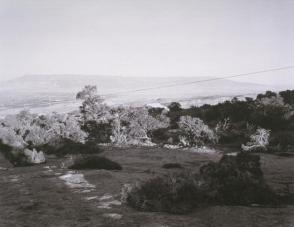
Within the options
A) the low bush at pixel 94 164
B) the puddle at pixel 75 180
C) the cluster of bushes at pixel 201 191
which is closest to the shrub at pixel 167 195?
the cluster of bushes at pixel 201 191

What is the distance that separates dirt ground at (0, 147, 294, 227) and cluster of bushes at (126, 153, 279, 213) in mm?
349

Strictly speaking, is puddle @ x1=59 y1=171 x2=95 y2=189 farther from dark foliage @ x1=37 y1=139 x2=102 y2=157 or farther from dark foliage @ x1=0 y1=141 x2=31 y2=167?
dark foliage @ x1=37 y1=139 x2=102 y2=157

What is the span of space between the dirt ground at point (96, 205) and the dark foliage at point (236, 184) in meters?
0.52

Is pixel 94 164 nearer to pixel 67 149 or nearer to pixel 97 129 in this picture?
pixel 67 149

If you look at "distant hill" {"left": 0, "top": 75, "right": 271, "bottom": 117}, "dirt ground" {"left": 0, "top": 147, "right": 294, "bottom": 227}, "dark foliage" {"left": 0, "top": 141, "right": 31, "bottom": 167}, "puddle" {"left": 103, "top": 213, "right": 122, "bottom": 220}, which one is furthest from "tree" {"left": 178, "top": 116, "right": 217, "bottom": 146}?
"distant hill" {"left": 0, "top": 75, "right": 271, "bottom": 117}

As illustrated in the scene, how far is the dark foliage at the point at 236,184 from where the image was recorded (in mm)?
8477

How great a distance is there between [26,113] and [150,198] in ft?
77.2

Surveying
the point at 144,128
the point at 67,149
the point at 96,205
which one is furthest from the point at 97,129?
the point at 96,205

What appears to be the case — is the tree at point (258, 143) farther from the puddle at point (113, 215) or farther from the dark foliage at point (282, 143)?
the puddle at point (113, 215)

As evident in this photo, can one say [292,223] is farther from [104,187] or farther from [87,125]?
[87,125]

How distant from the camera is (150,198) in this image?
8.26m

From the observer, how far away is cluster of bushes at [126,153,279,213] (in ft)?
26.5

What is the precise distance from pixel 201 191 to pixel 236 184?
0.92 m

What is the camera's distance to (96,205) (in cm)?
844
